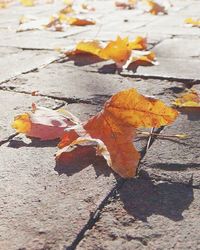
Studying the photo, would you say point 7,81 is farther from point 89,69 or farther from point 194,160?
point 194,160

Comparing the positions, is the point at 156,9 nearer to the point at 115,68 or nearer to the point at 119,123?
the point at 115,68

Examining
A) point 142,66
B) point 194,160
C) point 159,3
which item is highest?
point 194,160

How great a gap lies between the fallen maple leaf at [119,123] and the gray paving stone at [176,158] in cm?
8

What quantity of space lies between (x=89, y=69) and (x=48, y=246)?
4.83 ft

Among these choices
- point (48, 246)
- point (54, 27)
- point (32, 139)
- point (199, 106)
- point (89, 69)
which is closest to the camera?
point (48, 246)

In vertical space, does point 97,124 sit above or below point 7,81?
above

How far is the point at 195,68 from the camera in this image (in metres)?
2.22

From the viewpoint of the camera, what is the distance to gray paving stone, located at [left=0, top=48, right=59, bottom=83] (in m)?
2.29

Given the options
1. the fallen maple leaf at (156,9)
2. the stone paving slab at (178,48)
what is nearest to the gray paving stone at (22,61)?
the stone paving slab at (178,48)

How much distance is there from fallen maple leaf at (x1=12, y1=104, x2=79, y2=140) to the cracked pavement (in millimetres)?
31

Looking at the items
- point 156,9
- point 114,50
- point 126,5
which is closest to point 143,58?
Result: point 114,50

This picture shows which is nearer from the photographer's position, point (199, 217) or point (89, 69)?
point (199, 217)

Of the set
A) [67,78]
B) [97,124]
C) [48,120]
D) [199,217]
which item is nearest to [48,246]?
[199,217]

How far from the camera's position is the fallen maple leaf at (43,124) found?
1403 millimetres
